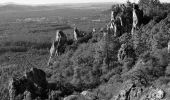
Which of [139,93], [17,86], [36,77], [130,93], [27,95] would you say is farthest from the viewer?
[36,77]

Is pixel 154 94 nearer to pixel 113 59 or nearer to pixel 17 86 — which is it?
pixel 17 86

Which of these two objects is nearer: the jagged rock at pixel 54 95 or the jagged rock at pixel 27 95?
the jagged rock at pixel 54 95

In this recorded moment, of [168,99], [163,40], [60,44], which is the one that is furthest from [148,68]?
[60,44]

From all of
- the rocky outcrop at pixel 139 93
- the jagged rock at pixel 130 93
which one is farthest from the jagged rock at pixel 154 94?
the jagged rock at pixel 130 93

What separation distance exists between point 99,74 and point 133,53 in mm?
7992

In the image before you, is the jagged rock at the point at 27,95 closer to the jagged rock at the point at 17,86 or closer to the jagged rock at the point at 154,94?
the jagged rock at the point at 17,86

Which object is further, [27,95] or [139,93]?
[27,95]

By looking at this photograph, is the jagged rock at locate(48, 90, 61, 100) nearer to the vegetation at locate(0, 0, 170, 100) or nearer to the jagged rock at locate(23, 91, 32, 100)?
the jagged rock at locate(23, 91, 32, 100)

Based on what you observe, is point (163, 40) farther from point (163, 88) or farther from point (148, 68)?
point (163, 88)

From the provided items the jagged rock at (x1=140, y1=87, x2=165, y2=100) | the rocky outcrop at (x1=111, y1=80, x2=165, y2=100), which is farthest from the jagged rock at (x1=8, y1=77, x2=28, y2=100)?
the jagged rock at (x1=140, y1=87, x2=165, y2=100)

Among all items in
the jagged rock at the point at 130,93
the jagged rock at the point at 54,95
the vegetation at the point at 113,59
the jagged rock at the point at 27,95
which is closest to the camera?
the jagged rock at the point at 130,93

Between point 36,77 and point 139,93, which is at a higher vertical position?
point 139,93

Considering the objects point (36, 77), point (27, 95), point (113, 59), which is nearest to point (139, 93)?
point (27, 95)

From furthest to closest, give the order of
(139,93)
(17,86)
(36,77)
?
(36,77), (17,86), (139,93)
